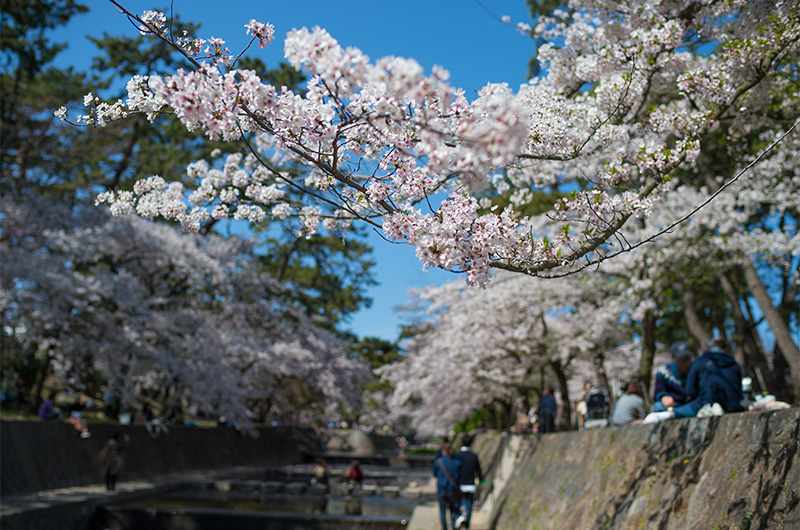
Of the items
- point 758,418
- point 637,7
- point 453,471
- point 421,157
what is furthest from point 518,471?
point 421,157

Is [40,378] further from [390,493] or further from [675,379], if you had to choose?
[675,379]

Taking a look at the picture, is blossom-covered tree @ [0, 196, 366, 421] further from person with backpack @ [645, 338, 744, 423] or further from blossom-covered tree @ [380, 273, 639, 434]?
person with backpack @ [645, 338, 744, 423]

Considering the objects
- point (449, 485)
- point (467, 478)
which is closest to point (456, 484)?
point (449, 485)

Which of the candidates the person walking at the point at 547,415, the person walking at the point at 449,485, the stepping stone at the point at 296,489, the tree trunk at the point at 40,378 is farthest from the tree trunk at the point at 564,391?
the tree trunk at the point at 40,378

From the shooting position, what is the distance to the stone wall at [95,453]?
1069 cm

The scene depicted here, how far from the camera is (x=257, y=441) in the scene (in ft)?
80.6

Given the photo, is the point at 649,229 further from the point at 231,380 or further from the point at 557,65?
the point at 231,380

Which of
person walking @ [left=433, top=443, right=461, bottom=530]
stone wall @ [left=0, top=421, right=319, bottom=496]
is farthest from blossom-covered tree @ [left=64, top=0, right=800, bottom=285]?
stone wall @ [left=0, top=421, right=319, bottom=496]

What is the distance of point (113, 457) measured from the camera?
41.2 feet

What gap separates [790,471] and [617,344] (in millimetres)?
14901

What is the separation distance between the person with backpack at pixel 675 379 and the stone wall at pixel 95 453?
1080 centimetres

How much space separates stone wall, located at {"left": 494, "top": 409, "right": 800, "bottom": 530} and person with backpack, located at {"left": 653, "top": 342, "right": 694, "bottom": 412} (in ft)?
1.86

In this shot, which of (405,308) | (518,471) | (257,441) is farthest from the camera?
(405,308)

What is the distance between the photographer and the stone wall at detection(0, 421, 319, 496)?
35.1 ft
